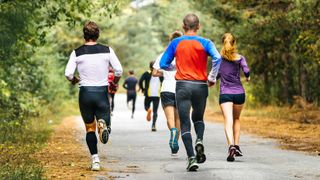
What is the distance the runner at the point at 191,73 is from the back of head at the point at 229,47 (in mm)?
1724

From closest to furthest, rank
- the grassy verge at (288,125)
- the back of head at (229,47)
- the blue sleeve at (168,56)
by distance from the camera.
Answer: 1. the blue sleeve at (168,56)
2. the back of head at (229,47)
3. the grassy verge at (288,125)

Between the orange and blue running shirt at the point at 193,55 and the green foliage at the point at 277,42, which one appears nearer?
the orange and blue running shirt at the point at 193,55

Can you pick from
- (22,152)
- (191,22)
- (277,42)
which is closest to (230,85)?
(191,22)

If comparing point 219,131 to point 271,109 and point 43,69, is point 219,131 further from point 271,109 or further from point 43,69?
point 43,69

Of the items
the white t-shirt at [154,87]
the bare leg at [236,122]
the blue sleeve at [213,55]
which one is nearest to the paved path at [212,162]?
the bare leg at [236,122]

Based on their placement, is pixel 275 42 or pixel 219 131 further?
pixel 275 42

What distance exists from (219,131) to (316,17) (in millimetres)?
4056

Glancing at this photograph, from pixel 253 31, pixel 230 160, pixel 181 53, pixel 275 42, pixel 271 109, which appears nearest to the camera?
pixel 181 53

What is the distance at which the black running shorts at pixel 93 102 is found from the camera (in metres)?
11.0

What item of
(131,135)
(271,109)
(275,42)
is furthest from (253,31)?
(131,135)

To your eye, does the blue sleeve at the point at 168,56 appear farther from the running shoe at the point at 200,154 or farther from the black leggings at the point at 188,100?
the running shoe at the point at 200,154

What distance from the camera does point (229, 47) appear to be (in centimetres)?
1252

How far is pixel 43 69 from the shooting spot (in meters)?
31.0

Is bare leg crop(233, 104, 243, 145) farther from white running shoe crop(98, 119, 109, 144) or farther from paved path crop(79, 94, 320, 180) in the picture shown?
white running shoe crop(98, 119, 109, 144)
